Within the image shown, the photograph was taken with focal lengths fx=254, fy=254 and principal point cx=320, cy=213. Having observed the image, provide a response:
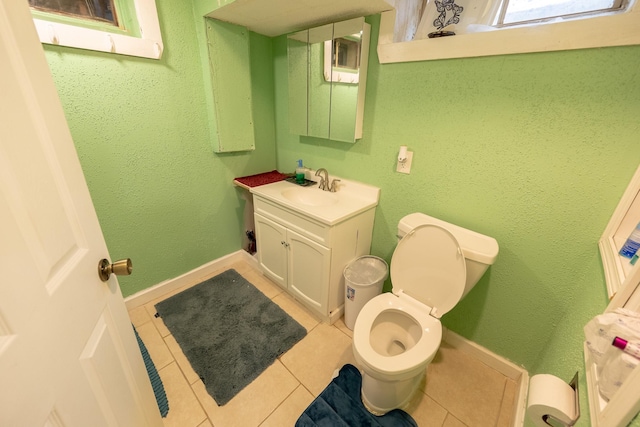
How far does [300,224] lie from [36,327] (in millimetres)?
1197

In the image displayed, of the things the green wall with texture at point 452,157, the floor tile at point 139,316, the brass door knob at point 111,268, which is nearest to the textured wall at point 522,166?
the green wall with texture at point 452,157

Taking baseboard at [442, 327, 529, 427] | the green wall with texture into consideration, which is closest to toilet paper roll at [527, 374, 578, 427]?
the green wall with texture

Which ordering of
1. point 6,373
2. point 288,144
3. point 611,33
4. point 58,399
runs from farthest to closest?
point 288,144 → point 611,33 → point 58,399 → point 6,373

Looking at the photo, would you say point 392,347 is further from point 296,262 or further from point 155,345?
point 155,345

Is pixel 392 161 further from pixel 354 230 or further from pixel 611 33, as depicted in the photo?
pixel 611 33

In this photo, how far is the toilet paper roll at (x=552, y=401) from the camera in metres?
0.70

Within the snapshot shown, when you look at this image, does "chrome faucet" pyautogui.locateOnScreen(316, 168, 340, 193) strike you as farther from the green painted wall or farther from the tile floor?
the tile floor

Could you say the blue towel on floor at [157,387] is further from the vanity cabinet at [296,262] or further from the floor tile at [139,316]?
the vanity cabinet at [296,262]

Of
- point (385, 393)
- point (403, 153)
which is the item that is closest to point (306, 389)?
point (385, 393)

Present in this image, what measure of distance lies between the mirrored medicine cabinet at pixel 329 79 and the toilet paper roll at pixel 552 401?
135cm

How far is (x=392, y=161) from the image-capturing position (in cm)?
152

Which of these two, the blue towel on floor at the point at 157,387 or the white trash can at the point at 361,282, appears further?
the white trash can at the point at 361,282

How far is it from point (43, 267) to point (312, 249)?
118cm


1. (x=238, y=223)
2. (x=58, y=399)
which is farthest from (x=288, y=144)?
(x=58, y=399)
